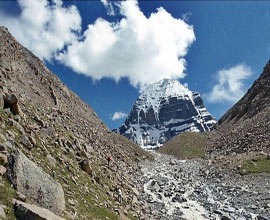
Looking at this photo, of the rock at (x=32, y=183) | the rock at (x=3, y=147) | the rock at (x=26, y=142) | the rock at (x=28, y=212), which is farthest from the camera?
the rock at (x=26, y=142)

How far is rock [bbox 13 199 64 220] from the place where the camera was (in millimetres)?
16422

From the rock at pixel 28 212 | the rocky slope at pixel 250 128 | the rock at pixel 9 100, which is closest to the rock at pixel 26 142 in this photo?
the rock at pixel 9 100

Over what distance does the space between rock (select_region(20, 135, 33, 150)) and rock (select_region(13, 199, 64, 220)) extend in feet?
25.2

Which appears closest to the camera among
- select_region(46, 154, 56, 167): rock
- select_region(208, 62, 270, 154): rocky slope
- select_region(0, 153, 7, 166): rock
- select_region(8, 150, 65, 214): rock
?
select_region(8, 150, 65, 214): rock

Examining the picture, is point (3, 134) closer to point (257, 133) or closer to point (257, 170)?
point (257, 170)

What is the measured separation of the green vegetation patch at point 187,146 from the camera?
483ft

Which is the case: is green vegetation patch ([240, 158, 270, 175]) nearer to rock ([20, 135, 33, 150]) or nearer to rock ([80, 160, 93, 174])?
rock ([80, 160, 93, 174])

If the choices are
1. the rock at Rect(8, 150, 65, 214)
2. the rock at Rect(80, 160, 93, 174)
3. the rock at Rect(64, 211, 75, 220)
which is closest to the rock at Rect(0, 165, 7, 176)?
the rock at Rect(8, 150, 65, 214)

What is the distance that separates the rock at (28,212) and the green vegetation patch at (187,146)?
125833 mm

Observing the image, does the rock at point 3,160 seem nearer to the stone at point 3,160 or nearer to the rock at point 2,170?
the stone at point 3,160

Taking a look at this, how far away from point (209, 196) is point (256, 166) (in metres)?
22.4

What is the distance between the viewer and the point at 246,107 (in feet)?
569

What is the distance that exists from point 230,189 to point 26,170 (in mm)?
39255

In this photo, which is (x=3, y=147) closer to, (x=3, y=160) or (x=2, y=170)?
(x=3, y=160)
